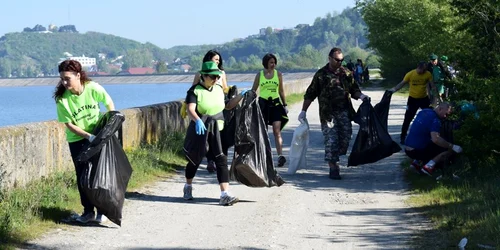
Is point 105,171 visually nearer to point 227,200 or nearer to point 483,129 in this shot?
point 227,200

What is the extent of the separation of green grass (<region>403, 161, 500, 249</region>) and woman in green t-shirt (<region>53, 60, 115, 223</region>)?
119 inches

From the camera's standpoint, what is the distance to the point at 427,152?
12.3 m

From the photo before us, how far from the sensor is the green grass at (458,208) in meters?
8.05

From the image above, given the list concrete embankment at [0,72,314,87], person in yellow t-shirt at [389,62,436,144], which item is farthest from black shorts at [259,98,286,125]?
concrete embankment at [0,72,314,87]

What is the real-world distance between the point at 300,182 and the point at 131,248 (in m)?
4.65

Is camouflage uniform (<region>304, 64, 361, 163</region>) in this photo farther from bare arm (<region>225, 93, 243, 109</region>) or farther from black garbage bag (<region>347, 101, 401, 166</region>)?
bare arm (<region>225, 93, 243, 109</region>)

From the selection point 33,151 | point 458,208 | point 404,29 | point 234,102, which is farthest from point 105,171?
point 404,29

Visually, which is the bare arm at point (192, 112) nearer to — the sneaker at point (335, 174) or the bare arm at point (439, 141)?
the sneaker at point (335, 174)

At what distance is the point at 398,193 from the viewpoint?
1127 cm

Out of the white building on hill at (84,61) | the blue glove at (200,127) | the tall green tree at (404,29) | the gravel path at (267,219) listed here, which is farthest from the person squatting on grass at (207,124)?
the tall green tree at (404,29)

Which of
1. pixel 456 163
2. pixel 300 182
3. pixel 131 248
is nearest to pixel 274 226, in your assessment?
pixel 131 248

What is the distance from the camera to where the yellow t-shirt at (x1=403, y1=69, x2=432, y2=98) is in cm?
1576

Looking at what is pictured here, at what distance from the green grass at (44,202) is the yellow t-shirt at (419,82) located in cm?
438

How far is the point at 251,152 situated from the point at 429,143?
8.00 ft
